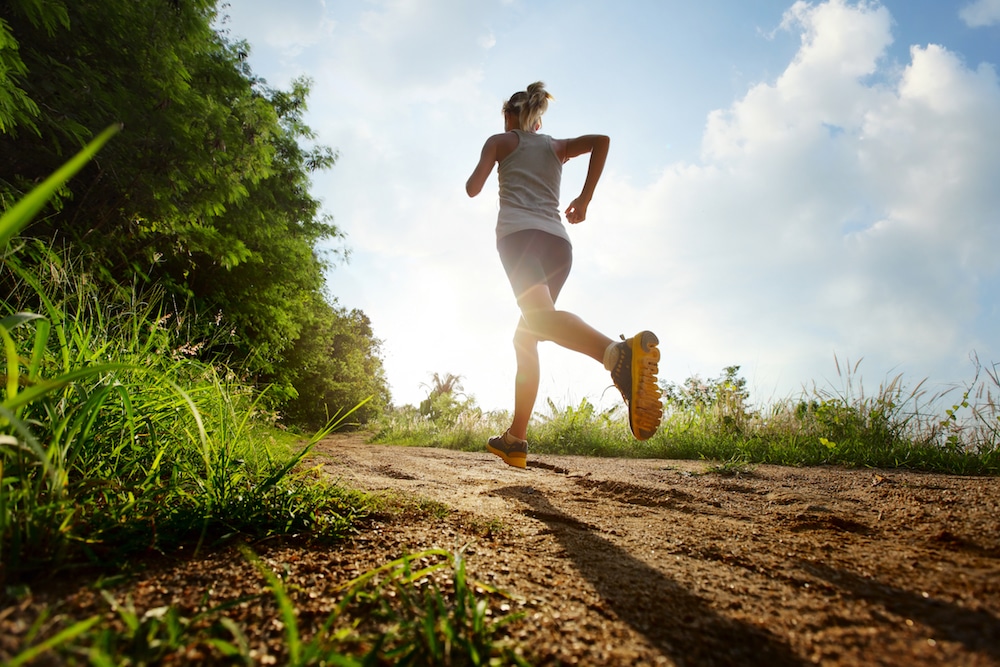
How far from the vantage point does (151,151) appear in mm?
5332

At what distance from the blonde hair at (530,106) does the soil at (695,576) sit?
2.19 metres

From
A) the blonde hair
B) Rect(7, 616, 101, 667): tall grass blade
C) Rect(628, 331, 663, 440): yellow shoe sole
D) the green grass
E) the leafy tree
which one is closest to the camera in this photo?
Rect(7, 616, 101, 667): tall grass blade

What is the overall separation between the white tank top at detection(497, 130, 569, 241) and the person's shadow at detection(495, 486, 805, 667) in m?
1.74

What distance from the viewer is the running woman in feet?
6.57

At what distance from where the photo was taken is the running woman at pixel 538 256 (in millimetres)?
2004

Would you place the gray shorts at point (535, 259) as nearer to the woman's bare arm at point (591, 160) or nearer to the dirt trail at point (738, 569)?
the woman's bare arm at point (591, 160)

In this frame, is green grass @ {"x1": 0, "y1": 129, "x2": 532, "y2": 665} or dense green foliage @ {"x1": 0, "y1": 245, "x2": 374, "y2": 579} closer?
green grass @ {"x1": 0, "y1": 129, "x2": 532, "y2": 665}

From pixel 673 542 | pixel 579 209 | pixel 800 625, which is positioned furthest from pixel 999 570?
pixel 579 209

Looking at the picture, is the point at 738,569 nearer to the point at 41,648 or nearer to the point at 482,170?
the point at 41,648

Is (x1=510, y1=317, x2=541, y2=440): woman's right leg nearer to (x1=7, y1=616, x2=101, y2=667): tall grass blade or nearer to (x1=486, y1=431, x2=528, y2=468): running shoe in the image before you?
(x1=486, y1=431, x2=528, y2=468): running shoe

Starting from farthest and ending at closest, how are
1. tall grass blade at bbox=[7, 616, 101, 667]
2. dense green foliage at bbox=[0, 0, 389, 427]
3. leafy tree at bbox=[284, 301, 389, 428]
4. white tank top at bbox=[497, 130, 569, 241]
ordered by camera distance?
leafy tree at bbox=[284, 301, 389, 428], dense green foliage at bbox=[0, 0, 389, 427], white tank top at bbox=[497, 130, 569, 241], tall grass blade at bbox=[7, 616, 101, 667]

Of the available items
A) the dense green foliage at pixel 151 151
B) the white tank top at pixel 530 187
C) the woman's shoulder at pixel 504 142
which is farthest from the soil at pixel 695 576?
the dense green foliage at pixel 151 151

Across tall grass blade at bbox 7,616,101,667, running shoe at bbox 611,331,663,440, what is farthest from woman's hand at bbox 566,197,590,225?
tall grass blade at bbox 7,616,101,667

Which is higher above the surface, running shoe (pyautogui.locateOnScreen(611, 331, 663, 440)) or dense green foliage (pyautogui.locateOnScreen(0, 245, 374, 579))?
running shoe (pyautogui.locateOnScreen(611, 331, 663, 440))
